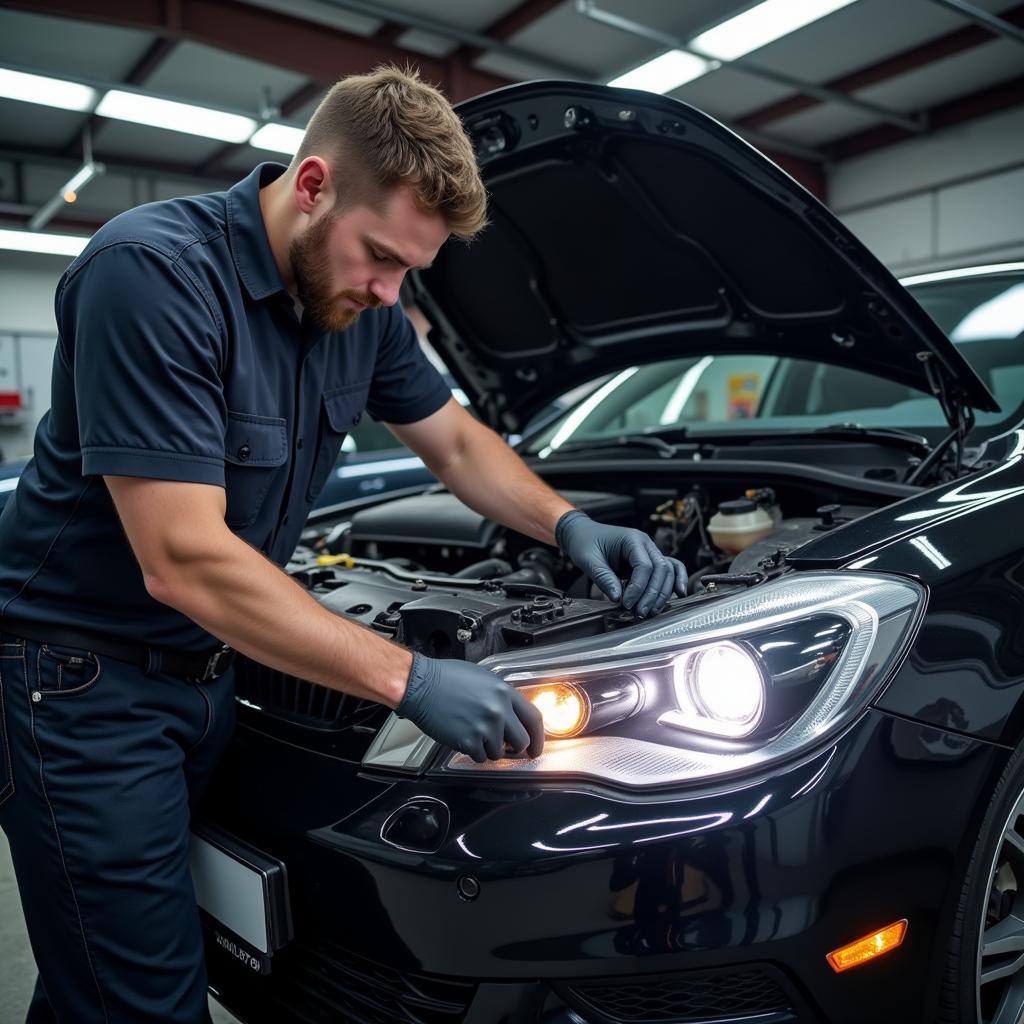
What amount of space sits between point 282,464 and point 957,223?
31.9 feet

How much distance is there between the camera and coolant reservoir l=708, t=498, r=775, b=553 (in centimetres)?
167

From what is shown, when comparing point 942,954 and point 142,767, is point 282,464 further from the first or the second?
point 942,954

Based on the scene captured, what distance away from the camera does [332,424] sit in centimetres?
150

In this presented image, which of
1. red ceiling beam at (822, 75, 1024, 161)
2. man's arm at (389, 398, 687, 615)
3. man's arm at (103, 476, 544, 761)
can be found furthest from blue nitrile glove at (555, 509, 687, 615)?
red ceiling beam at (822, 75, 1024, 161)

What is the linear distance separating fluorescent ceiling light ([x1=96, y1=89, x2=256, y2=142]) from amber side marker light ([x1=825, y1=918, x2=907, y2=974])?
6582 millimetres

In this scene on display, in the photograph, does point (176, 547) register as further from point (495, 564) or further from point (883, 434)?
point (883, 434)

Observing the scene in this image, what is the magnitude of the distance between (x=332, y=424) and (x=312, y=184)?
15.9 inches

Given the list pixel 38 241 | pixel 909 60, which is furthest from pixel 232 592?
pixel 38 241

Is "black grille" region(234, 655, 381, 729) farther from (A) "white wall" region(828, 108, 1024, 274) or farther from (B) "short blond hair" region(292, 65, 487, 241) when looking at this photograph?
(A) "white wall" region(828, 108, 1024, 274)

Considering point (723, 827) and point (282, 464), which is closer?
point (723, 827)

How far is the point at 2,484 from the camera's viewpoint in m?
2.47

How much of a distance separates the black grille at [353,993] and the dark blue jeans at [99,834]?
0.37ft

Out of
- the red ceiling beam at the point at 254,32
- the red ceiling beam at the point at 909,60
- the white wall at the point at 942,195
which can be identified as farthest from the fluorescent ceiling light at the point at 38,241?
the white wall at the point at 942,195

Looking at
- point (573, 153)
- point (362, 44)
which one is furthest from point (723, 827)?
point (362, 44)
